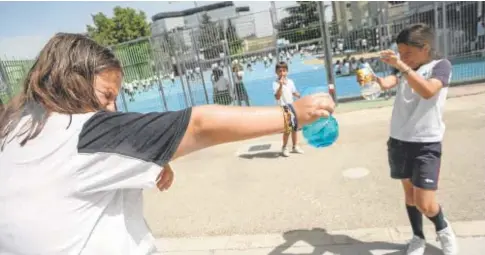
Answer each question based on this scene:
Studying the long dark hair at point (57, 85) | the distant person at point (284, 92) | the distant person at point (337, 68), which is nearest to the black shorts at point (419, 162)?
the long dark hair at point (57, 85)

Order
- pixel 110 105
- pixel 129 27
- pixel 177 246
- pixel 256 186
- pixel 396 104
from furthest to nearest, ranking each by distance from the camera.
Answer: pixel 129 27
pixel 256 186
pixel 177 246
pixel 396 104
pixel 110 105

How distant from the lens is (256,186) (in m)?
5.02

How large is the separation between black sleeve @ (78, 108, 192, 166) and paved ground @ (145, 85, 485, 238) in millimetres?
2853

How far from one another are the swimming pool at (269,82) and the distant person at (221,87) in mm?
208

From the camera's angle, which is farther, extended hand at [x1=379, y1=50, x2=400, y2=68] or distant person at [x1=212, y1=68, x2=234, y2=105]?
distant person at [x1=212, y1=68, x2=234, y2=105]

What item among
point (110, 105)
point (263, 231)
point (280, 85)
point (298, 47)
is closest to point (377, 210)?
point (263, 231)

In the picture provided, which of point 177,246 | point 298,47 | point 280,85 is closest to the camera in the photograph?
point 177,246

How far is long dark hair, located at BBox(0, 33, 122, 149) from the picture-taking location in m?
1.11

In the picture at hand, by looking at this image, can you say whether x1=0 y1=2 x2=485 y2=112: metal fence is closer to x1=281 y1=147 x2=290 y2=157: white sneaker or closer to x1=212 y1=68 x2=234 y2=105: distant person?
x1=212 y1=68 x2=234 y2=105: distant person

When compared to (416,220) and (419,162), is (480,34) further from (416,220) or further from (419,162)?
(419,162)

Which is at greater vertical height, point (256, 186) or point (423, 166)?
point (423, 166)

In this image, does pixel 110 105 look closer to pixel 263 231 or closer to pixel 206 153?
pixel 263 231

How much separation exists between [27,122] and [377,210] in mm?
3529

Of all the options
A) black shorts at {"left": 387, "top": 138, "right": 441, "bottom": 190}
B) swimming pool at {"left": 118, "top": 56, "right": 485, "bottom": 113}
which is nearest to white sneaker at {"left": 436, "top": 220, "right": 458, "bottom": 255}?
black shorts at {"left": 387, "top": 138, "right": 441, "bottom": 190}
